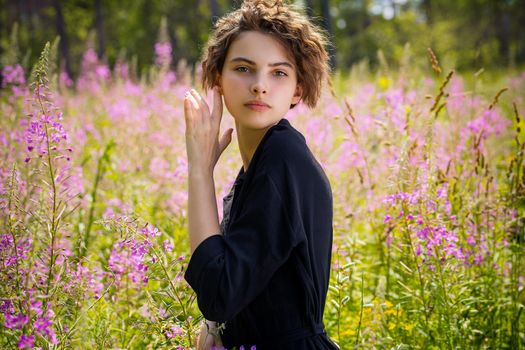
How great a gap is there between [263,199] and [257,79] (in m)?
0.45

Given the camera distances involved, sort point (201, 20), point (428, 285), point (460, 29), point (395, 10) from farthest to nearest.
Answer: point (395, 10)
point (460, 29)
point (201, 20)
point (428, 285)

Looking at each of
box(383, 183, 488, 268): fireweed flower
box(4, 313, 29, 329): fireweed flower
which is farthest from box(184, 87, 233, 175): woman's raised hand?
→ box(383, 183, 488, 268): fireweed flower

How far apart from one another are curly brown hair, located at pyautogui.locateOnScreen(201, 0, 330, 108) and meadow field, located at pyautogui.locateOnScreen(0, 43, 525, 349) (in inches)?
19.0

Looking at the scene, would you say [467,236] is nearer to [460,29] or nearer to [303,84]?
[303,84]

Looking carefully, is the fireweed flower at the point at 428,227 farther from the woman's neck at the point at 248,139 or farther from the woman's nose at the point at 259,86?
the woman's nose at the point at 259,86

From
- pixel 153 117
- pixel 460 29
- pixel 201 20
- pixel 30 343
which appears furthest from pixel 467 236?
pixel 460 29

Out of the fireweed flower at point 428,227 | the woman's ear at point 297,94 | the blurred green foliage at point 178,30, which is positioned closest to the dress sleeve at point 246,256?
the woman's ear at point 297,94

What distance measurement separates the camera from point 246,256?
1.41m

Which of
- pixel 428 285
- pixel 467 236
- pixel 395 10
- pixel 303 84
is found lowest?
pixel 428 285

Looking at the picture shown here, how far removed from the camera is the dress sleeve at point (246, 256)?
1.40 metres

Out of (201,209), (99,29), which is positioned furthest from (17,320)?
(99,29)

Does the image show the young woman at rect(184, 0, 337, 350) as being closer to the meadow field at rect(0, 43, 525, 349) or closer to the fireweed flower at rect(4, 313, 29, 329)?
the meadow field at rect(0, 43, 525, 349)

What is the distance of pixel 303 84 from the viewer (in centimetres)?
191

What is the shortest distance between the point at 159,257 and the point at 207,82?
0.78 m
